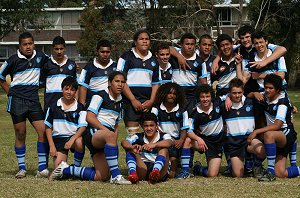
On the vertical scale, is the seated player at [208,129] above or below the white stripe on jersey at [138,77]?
below

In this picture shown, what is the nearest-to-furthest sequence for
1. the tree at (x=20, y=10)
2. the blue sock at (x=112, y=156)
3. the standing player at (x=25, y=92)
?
the blue sock at (x=112, y=156), the standing player at (x=25, y=92), the tree at (x=20, y=10)

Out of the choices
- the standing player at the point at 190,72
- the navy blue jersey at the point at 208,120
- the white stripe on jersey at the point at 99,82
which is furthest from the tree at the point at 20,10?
the navy blue jersey at the point at 208,120

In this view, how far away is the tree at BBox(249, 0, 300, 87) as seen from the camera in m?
42.2

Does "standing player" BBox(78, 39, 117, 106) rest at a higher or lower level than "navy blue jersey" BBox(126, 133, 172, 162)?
higher

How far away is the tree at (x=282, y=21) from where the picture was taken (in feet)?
138

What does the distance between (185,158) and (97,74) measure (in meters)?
1.75

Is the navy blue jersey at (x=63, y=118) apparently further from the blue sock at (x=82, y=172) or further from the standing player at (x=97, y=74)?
the blue sock at (x=82, y=172)

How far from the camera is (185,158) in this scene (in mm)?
8656

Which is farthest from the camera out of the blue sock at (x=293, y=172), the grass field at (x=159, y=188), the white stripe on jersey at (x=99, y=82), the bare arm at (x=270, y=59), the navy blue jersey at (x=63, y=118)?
the white stripe on jersey at (x=99, y=82)

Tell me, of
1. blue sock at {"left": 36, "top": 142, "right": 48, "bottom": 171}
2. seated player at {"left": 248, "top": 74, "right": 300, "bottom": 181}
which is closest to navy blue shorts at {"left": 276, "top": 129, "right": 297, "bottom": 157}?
seated player at {"left": 248, "top": 74, "right": 300, "bottom": 181}

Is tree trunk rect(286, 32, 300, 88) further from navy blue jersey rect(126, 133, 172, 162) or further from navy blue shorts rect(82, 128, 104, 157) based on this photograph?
navy blue shorts rect(82, 128, 104, 157)

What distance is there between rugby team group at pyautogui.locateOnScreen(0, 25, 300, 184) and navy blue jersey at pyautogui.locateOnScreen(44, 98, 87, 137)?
1 cm

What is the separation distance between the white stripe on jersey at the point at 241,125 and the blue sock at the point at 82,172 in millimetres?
2098

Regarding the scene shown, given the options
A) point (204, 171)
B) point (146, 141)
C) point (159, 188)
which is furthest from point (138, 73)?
point (159, 188)
